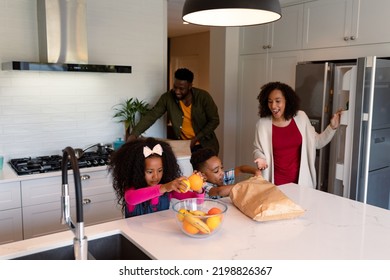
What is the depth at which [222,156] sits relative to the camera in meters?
4.35

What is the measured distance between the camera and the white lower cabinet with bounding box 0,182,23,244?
2.36 metres

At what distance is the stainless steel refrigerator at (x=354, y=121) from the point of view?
2518 mm

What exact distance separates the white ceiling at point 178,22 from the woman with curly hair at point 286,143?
141cm

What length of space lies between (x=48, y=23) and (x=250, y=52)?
6.98ft

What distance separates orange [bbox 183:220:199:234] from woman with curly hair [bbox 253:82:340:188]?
49.5 inches

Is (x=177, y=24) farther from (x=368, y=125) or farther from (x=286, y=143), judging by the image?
(x=368, y=125)

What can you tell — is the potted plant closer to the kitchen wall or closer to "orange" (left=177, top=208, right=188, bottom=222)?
the kitchen wall

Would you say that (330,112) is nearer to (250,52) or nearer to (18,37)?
(250,52)

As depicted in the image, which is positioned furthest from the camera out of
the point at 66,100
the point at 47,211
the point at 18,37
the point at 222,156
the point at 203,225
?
the point at 222,156

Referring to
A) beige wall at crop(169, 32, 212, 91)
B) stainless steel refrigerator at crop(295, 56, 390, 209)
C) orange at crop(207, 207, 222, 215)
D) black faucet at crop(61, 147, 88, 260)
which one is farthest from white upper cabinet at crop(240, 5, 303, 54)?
black faucet at crop(61, 147, 88, 260)

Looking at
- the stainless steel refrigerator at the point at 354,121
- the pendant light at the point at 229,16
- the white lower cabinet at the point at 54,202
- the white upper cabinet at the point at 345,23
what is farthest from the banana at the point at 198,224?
the white upper cabinet at the point at 345,23

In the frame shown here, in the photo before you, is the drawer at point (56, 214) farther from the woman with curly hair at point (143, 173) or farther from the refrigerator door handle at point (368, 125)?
the refrigerator door handle at point (368, 125)

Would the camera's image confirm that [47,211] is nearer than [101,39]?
Yes
